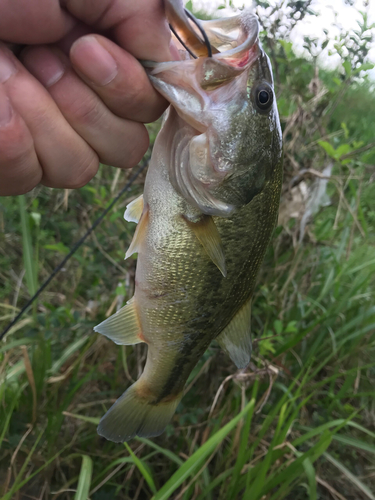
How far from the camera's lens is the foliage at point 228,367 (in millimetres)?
1537

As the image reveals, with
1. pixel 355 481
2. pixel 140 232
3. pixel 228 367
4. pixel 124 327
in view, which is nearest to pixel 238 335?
pixel 124 327

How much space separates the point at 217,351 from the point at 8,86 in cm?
162

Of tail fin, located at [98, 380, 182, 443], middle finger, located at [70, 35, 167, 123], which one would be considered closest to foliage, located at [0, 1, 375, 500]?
tail fin, located at [98, 380, 182, 443]

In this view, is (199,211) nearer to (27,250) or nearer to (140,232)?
(140,232)

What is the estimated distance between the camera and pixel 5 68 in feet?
2.41

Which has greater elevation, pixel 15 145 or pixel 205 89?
pixel 205 89

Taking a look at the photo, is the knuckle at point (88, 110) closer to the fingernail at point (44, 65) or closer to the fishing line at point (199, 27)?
the fingernail at point (44, 65)

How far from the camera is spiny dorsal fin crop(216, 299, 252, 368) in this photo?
4.01 feet

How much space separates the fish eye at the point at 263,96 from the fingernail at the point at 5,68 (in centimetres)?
60

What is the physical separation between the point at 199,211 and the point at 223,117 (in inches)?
10.3

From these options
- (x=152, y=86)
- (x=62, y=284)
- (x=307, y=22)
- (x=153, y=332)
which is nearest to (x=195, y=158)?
(x=152, y=86)

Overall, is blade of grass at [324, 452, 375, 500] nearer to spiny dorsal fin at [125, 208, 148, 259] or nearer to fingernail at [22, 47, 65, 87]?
spiny dorsal fin at [125, 208, 148, 259]

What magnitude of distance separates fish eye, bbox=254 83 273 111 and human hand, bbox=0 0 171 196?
0.86 feet

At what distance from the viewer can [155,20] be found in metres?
0.78
